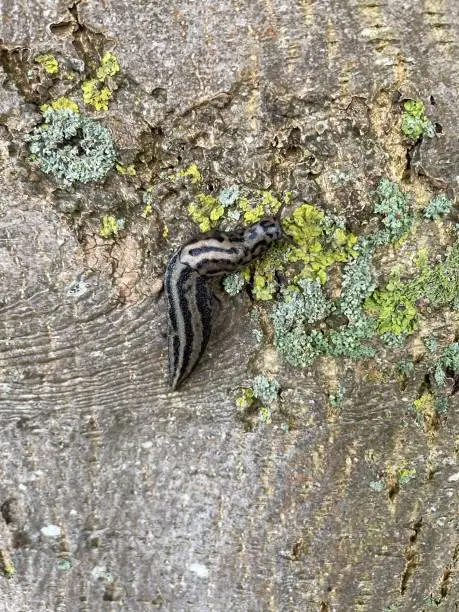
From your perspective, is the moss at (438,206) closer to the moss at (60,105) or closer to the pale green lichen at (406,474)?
the pale green lichen at (406,474)

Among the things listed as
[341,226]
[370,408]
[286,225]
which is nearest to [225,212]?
[286,225]

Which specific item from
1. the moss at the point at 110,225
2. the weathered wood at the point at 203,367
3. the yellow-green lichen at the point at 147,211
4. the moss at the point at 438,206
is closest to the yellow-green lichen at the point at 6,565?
the weathered wood at the point at 203,367

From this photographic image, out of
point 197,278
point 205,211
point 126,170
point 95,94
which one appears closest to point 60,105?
point 95,94

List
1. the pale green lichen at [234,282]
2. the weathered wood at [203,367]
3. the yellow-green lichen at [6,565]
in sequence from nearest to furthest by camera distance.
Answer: the weathered wood at [203,367] → the pale green lichen at [234,282] → the yellow-green lichen at [6,565]

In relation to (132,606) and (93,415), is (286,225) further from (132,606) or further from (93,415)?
(132,606)

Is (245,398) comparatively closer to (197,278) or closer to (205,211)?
(197,278)

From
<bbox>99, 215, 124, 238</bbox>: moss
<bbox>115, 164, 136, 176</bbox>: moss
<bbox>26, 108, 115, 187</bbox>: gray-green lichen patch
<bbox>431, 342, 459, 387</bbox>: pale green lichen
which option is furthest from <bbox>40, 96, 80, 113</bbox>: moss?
<bbox>431, 342, 459, 387</bbox>: pale green lichen

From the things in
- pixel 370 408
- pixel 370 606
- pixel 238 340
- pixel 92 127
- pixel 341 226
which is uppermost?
pixel 92 127
